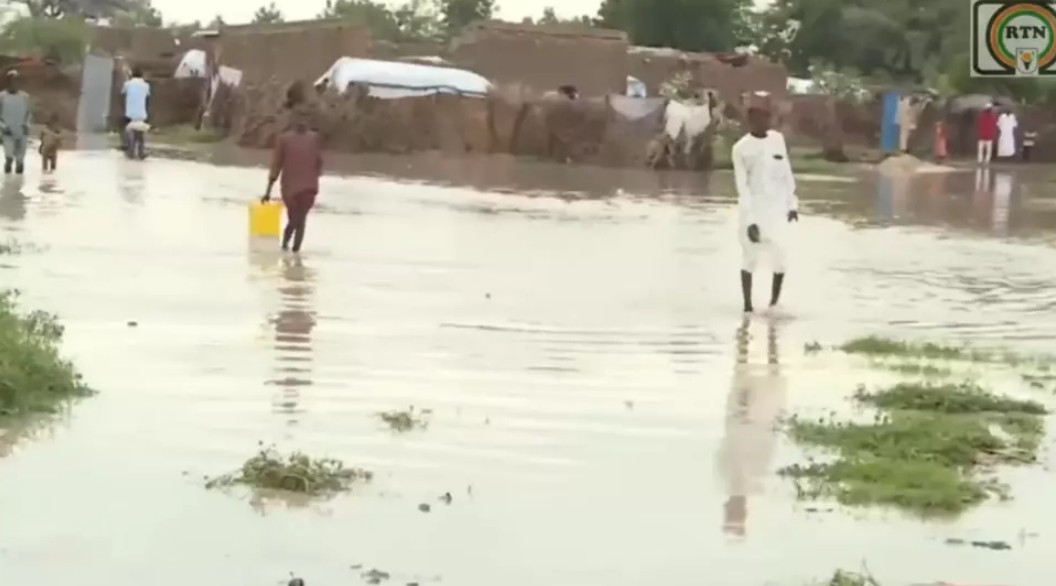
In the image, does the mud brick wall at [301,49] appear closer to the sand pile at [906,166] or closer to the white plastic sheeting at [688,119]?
the white plastic sheeting at [688,119]

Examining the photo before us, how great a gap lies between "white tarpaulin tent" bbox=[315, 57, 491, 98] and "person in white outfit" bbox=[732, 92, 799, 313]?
26.6 metres

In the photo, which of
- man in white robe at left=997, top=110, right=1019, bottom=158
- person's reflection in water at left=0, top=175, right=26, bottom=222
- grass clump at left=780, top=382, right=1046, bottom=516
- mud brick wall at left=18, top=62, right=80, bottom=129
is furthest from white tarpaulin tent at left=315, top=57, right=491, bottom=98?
grass clump at left=780, top=382, right=1046, bottom=516

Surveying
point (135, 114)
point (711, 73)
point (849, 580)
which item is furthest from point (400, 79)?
point (849, 580)

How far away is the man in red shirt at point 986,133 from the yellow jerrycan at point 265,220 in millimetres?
28407

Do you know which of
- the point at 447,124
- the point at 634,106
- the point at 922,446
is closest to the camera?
the point at 922,446

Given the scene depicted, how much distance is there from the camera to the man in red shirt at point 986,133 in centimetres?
4162

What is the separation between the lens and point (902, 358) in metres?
10.7

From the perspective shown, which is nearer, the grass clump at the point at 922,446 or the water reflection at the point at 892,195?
the grass clump at the point at 922,446

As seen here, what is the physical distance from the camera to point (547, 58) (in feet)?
151

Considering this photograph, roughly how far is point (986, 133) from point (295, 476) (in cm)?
3688

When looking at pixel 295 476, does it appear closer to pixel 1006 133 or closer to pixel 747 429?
pixel 747 429

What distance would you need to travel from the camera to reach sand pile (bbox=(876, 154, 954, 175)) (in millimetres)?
36812

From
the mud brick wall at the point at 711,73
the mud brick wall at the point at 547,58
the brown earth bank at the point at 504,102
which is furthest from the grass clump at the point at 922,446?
the mud brick wall at the point at 711,73

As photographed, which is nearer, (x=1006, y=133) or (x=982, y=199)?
(x=982, y=199)
